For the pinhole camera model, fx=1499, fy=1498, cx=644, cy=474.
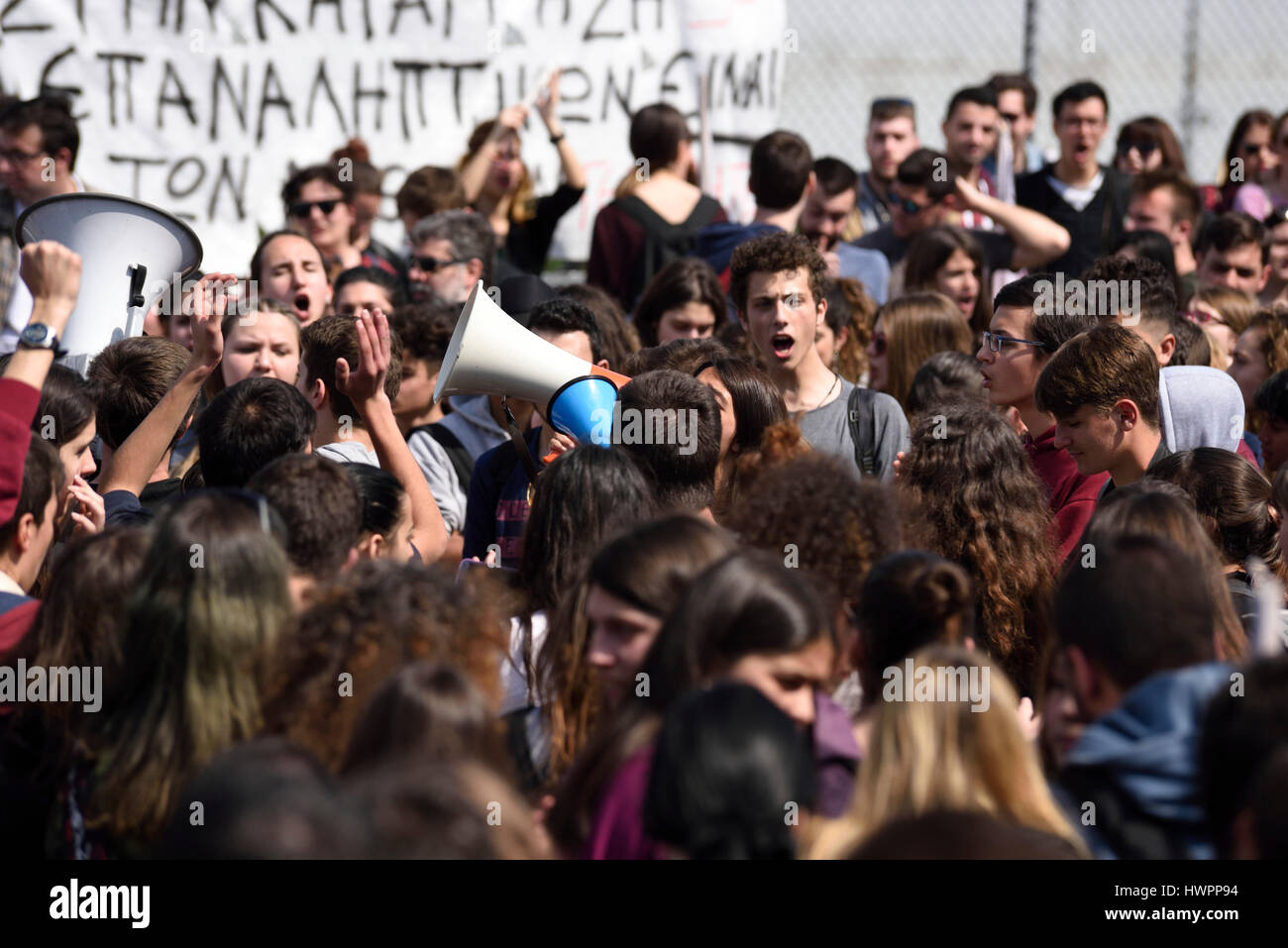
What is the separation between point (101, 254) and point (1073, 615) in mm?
3383

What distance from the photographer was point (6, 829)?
249 centimetres

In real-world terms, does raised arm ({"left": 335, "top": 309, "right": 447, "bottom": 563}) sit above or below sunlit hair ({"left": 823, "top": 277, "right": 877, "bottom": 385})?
below

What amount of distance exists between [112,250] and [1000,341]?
2826 mm

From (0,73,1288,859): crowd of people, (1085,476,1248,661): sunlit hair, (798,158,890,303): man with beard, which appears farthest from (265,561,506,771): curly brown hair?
(798,158,890,303): man with beard

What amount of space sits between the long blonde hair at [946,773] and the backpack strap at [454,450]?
313 centimetres

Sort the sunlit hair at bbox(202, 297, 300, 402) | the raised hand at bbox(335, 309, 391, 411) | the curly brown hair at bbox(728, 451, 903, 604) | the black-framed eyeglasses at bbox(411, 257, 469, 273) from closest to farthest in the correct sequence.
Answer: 1. the curly brown hair at bbox(728, 451, 903, 604)
2. the raised hand at bbox(335, 309, 391, 411)
3. the sunlit hair at bbox(202, 297, 300, 402)
4. the black-framed eyeglasses at bbox(411, 257, 469, 273)

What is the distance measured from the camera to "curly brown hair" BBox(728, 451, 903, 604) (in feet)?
10.2

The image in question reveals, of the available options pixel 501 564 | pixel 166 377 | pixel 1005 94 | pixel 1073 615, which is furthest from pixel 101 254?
pixel 1005 94

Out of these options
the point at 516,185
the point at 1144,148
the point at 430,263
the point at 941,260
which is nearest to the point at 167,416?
the point at 430,263

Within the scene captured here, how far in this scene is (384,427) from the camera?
162 inches

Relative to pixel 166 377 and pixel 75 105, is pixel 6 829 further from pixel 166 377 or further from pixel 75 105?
pixel 75 105

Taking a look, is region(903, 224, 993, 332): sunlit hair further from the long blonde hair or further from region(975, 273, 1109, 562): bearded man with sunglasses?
the long blonde hair

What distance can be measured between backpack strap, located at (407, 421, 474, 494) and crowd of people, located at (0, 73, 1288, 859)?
0.05ft

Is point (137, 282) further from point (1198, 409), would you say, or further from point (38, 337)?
point (1198, 409)
